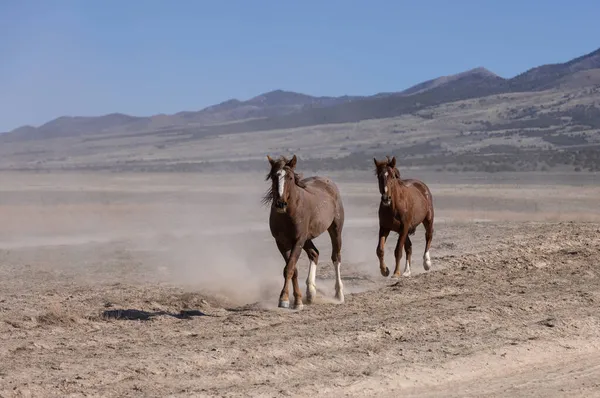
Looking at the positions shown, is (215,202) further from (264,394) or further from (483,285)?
(264,394)

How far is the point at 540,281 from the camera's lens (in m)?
15.9

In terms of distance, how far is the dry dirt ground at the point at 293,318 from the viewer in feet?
30.3

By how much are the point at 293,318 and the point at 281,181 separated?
5.65 ft

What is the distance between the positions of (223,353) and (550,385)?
2.98 metres

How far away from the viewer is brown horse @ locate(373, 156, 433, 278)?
54.5 ft

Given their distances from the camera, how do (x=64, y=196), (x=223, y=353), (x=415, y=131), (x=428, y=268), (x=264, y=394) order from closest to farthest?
(x=264, y=394), (x=223, y=353), (x=428, y=268), (x=64, y=196), (x=415, y=131)

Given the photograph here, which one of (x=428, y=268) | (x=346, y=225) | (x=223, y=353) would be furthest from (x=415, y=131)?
(x=223, y=353)

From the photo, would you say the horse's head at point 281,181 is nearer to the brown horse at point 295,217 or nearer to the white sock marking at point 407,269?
the brown horse at point 295,217

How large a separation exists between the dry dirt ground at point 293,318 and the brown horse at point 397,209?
1.62 ft

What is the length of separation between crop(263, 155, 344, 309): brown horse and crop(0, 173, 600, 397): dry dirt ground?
Result: 426 mm

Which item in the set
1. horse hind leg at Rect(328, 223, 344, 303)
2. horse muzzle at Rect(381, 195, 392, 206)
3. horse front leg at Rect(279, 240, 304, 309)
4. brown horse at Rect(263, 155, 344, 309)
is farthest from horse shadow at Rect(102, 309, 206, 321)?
horse muzzle at Rect(381, 195, 392, 206)

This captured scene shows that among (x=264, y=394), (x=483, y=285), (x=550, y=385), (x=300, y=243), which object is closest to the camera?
(x=264, y=394)

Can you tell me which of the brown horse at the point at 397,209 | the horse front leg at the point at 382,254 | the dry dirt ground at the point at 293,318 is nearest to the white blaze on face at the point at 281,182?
the dry dirt ground at the point at 293,318

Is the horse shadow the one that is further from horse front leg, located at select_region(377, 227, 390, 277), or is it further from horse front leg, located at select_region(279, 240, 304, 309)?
horse front leg, located at select_region(377, 227, 390, 277)
